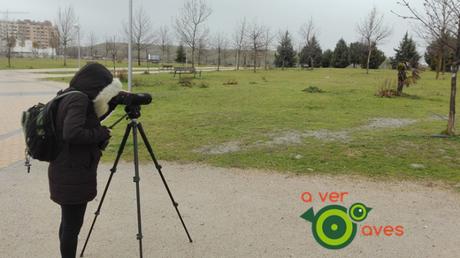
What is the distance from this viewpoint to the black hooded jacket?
249 centimetres

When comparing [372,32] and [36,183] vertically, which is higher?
[372,32]

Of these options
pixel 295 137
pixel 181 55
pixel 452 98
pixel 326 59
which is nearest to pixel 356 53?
pixel 326 59

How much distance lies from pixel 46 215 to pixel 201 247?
185 centimetres

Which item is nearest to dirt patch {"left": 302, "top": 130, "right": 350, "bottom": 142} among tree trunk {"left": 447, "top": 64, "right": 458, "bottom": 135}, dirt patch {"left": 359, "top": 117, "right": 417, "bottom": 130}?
dirt patch {"left": 359, "top": 117, "right": 417, "bottom": 130}

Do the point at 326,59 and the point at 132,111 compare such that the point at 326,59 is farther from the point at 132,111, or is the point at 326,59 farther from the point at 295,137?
the point at 132,111

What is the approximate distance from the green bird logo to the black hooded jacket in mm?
2218

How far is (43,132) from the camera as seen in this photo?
2.49 metres

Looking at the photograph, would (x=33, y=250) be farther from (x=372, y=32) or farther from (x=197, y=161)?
(x=372, y=32)

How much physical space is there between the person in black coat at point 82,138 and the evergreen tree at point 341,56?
56.0 meters

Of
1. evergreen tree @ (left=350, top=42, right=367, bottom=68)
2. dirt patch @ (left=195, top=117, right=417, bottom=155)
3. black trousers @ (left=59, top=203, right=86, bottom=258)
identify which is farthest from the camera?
evergreen tree @ (left=350, top=42, right=367, bottom=68)

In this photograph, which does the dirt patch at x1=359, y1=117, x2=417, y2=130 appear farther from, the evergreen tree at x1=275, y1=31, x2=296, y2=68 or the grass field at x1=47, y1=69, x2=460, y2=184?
the evergreen tree at x1=275, y1=31, x2=296, y2=68

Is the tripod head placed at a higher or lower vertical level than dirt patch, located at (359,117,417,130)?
higher

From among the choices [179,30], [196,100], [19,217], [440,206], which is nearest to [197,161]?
[19,217]

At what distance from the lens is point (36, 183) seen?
5113 millimetres
